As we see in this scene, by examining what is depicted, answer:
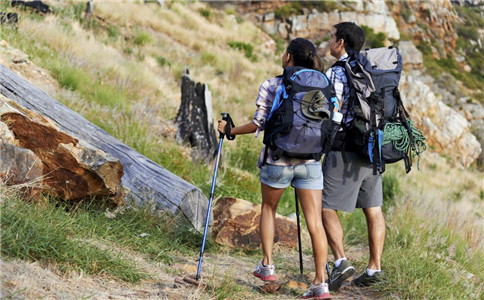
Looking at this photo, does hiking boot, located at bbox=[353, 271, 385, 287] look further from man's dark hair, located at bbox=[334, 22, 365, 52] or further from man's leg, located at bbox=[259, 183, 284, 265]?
man's dark hair, located at bbox=[334, 22, 365, 52]

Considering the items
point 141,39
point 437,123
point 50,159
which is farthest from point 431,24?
point 50,159

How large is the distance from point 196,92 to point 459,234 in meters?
4.79

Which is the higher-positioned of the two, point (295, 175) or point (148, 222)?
point (295, 175)

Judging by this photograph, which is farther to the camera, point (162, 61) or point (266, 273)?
point (162, 61)

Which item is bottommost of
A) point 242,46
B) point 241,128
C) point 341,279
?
point 242,46

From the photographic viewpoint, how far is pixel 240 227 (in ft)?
18.2

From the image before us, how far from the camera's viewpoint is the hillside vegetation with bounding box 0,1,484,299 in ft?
10.9

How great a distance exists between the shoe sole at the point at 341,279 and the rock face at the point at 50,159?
2103mm

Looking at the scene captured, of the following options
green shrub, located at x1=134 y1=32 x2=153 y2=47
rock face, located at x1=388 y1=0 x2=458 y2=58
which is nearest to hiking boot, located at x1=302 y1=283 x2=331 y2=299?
green shrub, located at x1=134 y1=32 x2=153 y2=47

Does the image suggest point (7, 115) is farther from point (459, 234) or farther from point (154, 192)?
point (459, 234)

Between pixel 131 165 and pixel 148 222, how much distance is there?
0.63 metres

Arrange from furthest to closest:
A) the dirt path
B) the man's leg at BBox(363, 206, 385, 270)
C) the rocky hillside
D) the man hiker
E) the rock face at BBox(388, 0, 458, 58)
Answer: the rock face at BBox(388, 0, 458, 58)
the rocky hillside
the man's leg at BBox(363, 206, 385, 270)
the man hiker
the dirt path

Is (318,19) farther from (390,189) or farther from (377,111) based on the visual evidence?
(377,111)

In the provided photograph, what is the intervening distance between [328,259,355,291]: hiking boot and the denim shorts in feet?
2.41
